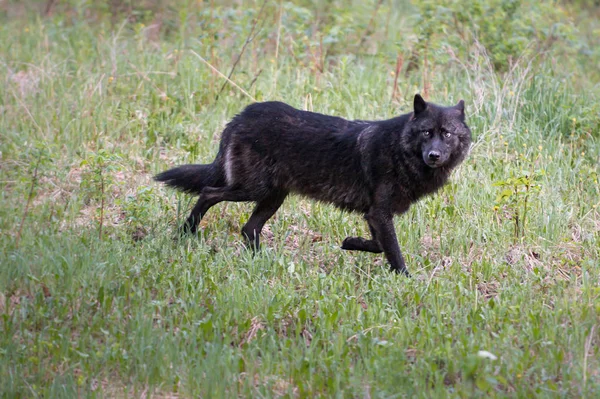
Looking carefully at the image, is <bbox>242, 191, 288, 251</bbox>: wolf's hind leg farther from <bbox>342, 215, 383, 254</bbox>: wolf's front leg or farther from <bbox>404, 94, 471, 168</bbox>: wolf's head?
<bbox>404, 94, 471, 168</bbox>: wolf's head

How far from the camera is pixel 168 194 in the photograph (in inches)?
286

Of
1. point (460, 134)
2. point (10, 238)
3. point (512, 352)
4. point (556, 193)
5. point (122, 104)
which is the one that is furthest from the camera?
point (122, 104)

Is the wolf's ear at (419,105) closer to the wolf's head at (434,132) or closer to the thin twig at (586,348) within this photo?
the wolf's head at (434,132)

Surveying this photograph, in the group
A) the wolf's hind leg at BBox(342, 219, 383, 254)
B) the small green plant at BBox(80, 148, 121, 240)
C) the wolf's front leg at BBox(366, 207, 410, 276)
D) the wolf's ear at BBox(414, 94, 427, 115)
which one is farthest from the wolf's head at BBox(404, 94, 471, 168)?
the small green plant at BBox(80, 148, 121, 240)

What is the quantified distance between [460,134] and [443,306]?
1.45 metres

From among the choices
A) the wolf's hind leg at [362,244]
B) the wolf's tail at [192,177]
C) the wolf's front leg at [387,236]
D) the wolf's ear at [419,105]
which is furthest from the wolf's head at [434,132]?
the wolf's tail at [192,177]

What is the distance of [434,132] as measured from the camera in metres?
5.80

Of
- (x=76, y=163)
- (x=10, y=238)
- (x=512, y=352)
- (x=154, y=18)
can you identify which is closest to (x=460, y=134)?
(x=512, y=352)

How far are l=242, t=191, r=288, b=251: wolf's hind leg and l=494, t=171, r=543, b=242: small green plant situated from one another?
1805 millimetres

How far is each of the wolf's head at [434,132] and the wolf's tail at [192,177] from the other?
168 centimetres

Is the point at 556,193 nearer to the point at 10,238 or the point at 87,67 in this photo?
the point at 10,238

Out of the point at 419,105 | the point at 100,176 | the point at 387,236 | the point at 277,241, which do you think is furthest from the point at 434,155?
the point at 100,176

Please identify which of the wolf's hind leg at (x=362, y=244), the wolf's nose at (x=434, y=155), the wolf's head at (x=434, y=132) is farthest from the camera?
the wolf's hind leg at (x=362, y=244)

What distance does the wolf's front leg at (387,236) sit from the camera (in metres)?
5.85
